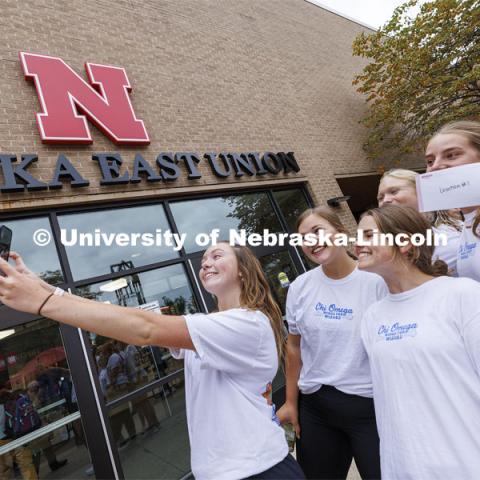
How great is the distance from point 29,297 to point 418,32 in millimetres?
11224

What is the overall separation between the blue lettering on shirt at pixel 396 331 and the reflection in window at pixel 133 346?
11.9ft

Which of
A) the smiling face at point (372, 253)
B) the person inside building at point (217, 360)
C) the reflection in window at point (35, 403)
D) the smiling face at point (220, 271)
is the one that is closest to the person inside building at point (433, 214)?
the smiling face at point (372, 253)

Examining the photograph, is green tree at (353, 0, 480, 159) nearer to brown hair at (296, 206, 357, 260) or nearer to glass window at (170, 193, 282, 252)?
glass window at (170, 193, 282, 252)

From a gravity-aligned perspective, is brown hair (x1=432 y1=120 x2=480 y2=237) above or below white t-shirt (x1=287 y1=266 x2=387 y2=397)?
above

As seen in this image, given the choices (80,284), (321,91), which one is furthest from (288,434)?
(321,91)

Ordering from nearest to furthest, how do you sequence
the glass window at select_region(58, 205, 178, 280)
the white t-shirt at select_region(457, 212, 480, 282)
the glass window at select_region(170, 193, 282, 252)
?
1. the white t-shirt at select_region(457, 212, 480, 282)
2. the glass window at select_region(58, 205, 178, 280)
3. the glass window at select_region(170, 193, 282, 252)

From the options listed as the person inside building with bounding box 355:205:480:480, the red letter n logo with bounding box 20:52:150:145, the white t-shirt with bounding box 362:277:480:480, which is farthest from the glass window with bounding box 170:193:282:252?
the white t-shirt with bounding box 362:277:480:480

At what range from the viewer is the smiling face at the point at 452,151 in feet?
5.97

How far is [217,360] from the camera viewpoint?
1.43 metres

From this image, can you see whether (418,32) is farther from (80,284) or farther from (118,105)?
(80,284)

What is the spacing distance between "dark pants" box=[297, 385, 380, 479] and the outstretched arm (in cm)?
142

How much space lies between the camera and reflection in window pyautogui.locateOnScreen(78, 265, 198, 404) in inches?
162

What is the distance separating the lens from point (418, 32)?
890cm

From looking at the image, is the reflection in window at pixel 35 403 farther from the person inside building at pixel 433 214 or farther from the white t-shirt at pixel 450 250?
the white t-shirt at pixel 450 250
